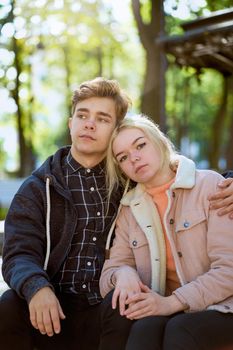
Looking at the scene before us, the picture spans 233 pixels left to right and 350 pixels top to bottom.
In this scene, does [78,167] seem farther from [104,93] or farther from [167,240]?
[167,240]

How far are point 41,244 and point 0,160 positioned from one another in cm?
2725

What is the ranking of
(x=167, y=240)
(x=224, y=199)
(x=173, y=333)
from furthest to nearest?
(x=167, y=240), (x=224, y=199), (x=173, y=333)

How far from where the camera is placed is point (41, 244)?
10.1 feet

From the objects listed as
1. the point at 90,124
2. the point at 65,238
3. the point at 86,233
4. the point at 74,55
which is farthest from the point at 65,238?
the point at 74,55

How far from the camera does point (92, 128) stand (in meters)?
3.25

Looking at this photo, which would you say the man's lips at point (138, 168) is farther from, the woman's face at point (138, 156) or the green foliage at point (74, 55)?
the green foliage at point (74, 55)

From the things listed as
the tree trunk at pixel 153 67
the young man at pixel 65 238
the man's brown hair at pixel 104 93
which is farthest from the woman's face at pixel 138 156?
the tree trunk at pixel 153 67

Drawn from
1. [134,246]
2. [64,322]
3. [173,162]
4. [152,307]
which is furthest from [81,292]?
[173,162]

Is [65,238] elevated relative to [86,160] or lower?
lower

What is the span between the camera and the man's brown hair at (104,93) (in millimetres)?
3318

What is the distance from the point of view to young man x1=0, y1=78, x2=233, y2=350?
2.78 meters

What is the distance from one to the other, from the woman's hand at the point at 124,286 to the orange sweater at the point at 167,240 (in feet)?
0.70

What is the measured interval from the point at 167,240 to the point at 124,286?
374 mm

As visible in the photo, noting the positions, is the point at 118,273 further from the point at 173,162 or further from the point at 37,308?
the point at 173,162
